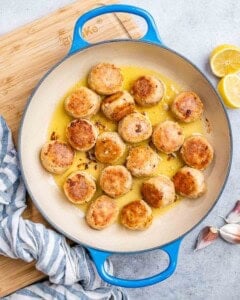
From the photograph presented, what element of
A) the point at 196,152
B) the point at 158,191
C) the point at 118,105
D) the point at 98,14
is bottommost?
the point at 158,191

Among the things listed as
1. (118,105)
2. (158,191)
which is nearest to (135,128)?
(118,105)

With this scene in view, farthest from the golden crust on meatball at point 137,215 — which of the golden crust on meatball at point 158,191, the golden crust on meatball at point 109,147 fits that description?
the golden crust on meatball at point 109,147

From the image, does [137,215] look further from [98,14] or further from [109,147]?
[98,14]

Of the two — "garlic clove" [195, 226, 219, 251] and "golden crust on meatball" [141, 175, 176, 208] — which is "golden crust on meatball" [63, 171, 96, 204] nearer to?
"golden crust on meatball" [141, 175, 176, 208]

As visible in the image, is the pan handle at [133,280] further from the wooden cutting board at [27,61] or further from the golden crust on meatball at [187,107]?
the golden crust on meatball at [187,107]

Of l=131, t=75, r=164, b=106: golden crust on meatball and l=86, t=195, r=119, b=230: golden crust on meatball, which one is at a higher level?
l=131, t=75, r=164, b=106: golden crust on meatball

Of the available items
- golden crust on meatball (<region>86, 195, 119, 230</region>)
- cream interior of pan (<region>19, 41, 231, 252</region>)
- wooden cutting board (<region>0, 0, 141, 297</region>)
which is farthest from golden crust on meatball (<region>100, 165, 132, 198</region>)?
wooden cutting board (<region>0, 0, 141, 297</region>)

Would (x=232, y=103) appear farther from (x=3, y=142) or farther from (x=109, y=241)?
(x=3, y=142)
